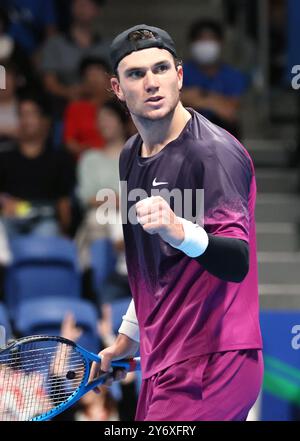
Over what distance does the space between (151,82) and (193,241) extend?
1.67 feet

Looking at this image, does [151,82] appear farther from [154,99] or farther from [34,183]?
[34,183]

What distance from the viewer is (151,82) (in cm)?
333

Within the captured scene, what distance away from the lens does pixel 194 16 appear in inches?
366

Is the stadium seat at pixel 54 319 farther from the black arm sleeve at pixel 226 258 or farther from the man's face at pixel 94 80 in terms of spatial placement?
the black arm sleeve at pixel 226 258

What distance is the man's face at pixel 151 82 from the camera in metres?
3.35

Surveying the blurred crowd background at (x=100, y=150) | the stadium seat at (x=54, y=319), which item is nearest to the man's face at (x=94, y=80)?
the blurred crowd background at (x=100, y=150)

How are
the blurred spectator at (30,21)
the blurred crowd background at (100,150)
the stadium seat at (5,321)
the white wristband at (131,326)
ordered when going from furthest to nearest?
the blurred spectator at (30,21) → the blurred crowd background at (100,150) → the stadium seat at (5,321) → the white wristband at (131,326)

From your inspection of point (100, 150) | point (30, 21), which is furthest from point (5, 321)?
point (30, 21)

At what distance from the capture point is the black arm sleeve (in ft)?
10.2

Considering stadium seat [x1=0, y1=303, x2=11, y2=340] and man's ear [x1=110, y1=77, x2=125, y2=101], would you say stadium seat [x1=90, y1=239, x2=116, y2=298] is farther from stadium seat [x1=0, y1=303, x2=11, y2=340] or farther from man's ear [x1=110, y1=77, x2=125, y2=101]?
man's ear [x1=110, y1=77, x2=125, y2=101]

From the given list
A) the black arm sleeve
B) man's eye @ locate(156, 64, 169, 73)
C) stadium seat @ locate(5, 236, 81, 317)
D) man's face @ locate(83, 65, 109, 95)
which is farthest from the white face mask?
the black arm sleeve

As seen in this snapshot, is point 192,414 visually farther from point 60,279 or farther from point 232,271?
point 60,279

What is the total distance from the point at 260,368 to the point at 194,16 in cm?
617

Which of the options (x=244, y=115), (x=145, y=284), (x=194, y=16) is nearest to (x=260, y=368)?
(x=145, y=284)
